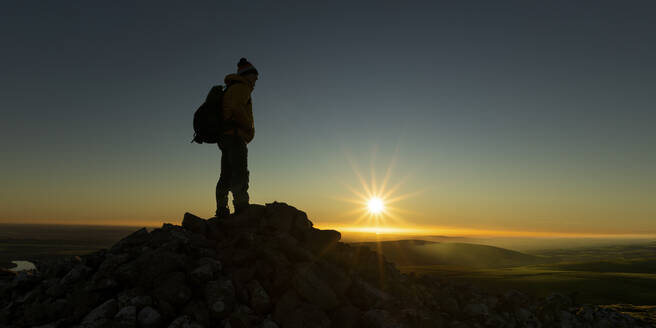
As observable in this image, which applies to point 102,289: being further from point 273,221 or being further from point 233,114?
point 233,114

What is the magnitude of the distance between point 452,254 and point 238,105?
13609cm

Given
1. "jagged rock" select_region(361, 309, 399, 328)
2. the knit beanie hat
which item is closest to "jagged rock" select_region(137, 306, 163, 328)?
"jagged rock" select_region(361, 309, 399, 328)

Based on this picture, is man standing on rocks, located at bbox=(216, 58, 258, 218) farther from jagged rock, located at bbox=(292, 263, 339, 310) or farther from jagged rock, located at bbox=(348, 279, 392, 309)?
jagged rock, located at bbox=(348, 279, 392, 309)

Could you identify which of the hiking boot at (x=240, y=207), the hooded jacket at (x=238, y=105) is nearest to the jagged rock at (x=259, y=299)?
the hiking boot at (x=240, y=207)

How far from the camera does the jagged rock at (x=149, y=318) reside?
568 centimetres

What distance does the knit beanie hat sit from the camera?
32.0ft

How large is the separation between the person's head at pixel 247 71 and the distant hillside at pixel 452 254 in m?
112

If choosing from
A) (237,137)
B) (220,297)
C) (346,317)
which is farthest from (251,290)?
(237,137)

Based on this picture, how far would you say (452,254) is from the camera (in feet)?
423

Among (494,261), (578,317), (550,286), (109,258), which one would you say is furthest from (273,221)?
(494,261)

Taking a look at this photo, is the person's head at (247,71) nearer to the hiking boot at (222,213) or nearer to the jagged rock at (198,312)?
the hiking boot at (222,213)

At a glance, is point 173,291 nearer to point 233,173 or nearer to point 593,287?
point 233,173

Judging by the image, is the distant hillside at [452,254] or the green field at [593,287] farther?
the distant hillside at [452,254]

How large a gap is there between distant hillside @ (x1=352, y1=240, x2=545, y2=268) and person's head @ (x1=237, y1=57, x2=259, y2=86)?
112 m
